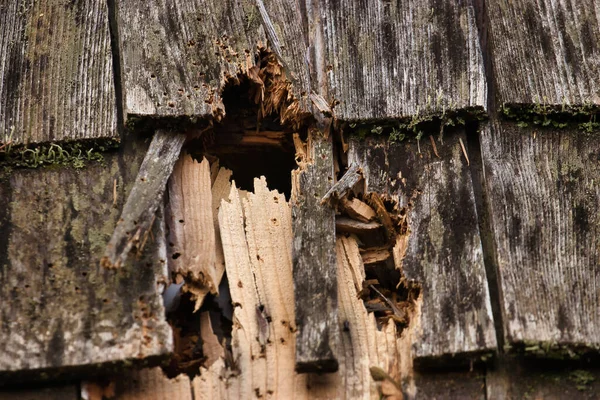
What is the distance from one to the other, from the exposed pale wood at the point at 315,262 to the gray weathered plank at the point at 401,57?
24 centimetres

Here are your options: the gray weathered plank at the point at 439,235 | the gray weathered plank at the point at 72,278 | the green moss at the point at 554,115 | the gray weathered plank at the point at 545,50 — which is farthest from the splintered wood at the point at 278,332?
the gray weathered plank at the point at 545,50

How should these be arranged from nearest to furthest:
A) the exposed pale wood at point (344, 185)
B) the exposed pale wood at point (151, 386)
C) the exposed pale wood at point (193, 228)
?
the exposed pale wood at point (151, 386)
the exposed pale wood at point (193, 228)
the exposed pale wood at point (344, 185)

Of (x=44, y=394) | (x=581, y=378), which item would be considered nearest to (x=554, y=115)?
(x=581, y=378)

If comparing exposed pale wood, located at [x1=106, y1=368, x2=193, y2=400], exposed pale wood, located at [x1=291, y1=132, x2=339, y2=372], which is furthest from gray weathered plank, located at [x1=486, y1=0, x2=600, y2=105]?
exposed pale wood, located at [x1=106, y1=368, x2=193, y2=400]

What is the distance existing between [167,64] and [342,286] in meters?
1.11

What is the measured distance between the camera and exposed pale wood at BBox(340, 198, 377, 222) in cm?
388

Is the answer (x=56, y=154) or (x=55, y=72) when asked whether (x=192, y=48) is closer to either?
(x=55, y=72)

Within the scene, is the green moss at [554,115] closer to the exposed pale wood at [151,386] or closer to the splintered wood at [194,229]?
the splintered wood at [194,229]

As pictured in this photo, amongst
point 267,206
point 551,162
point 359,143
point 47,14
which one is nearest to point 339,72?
point 359,143

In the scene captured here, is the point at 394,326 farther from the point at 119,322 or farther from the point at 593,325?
the point at 119,322

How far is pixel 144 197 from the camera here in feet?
12.1

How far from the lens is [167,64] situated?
13.2ft

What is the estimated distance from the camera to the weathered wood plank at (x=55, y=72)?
3914 mm

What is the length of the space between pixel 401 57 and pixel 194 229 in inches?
42.9
